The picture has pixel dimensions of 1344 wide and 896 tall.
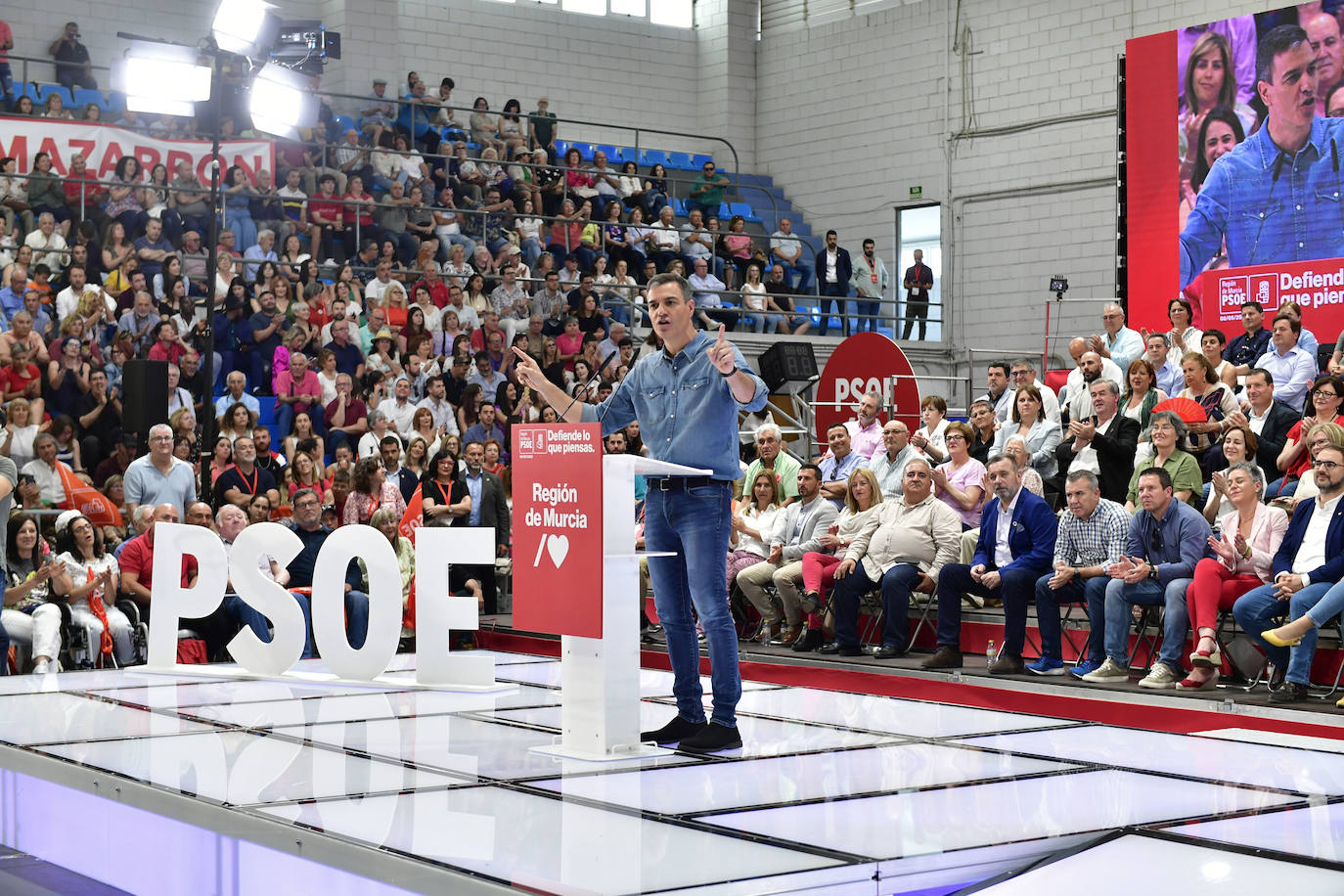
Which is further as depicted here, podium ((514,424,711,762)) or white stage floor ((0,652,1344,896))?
podium ((514,424,711,762))

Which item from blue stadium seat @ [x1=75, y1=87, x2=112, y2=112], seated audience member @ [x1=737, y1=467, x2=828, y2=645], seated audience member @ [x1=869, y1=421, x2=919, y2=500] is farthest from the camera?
blue stadium seat @ [x1=75, y1=87, x2=112, y2=112]

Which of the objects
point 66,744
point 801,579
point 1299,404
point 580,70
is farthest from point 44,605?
point 580,70

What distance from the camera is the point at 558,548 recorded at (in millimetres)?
4934

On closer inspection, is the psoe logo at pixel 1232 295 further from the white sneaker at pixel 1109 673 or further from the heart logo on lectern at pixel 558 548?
the heart logo on lectern at pixel 558 548

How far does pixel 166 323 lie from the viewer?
37.9 ft

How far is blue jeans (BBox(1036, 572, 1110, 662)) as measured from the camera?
751 centimetres

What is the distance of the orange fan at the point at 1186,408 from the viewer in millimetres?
9117

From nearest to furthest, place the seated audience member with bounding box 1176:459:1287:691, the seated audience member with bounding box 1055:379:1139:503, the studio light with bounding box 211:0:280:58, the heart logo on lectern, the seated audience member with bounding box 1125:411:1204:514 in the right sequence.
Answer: the heart logo on lectern
the seated audience member with bounding box 1176:459:1287:691
the seated audience member with bounding box 1125:411:1204:514
the seated audience member with bounding box 1055:379:1139:503
the studio light with bounding box 211:0:280:58

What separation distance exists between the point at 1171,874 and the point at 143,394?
8.10 m

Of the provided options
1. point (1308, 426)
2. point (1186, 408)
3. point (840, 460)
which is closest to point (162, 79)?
point (840, 460)

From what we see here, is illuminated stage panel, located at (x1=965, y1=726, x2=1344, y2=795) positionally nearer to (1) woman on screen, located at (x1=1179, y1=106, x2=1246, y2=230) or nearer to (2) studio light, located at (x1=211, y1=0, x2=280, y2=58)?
(2) studio light, located at (x1=211, y1=0, x2=280, y2=58)

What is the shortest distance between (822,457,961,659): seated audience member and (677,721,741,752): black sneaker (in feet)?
12.0

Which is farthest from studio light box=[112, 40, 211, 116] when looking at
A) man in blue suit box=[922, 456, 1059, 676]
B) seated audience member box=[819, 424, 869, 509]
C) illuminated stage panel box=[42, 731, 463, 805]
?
illuminated stage panel box=[42, 731, 463, 805]

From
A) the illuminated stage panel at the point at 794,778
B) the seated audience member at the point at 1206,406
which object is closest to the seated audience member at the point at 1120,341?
the seated audience member at the point at 1206,406
